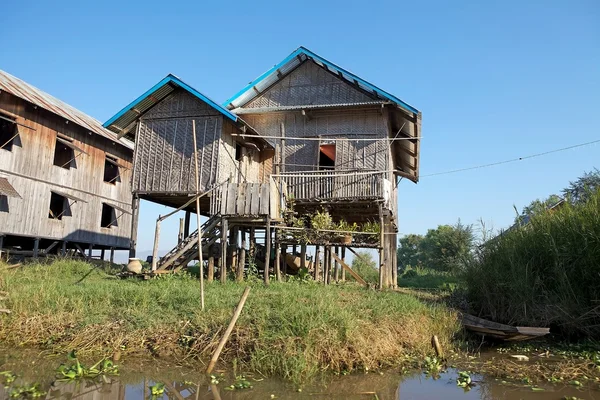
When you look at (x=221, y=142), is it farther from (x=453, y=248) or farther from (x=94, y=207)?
(x=453, y=248)

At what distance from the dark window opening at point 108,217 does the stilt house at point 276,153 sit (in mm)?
6428

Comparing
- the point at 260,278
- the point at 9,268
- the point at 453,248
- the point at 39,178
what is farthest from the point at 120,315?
the point at 453,248

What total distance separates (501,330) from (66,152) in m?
18.5

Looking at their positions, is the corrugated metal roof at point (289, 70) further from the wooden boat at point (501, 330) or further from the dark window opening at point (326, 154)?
the wooden boat at point (501, 330)

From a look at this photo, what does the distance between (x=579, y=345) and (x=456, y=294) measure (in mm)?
3409

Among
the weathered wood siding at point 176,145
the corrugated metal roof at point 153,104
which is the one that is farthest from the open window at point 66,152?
the weathered wood siding at point 176,145

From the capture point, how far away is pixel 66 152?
19.3 meters

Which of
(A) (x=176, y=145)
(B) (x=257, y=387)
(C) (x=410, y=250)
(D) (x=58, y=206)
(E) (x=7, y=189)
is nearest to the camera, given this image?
(B) (x=257, y=387)

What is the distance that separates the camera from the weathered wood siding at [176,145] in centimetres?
1307

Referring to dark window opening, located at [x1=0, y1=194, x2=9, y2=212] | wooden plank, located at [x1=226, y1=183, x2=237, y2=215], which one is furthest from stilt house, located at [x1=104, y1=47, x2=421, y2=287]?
dark window opening, located at [x1=0, y1=194, x2=9, y2=212]

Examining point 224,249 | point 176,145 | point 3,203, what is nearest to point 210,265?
point 224,249

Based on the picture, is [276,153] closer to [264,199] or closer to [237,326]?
[264,199]

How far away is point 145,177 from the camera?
44.4ft

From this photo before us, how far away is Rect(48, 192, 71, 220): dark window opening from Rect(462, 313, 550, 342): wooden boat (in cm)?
1556
